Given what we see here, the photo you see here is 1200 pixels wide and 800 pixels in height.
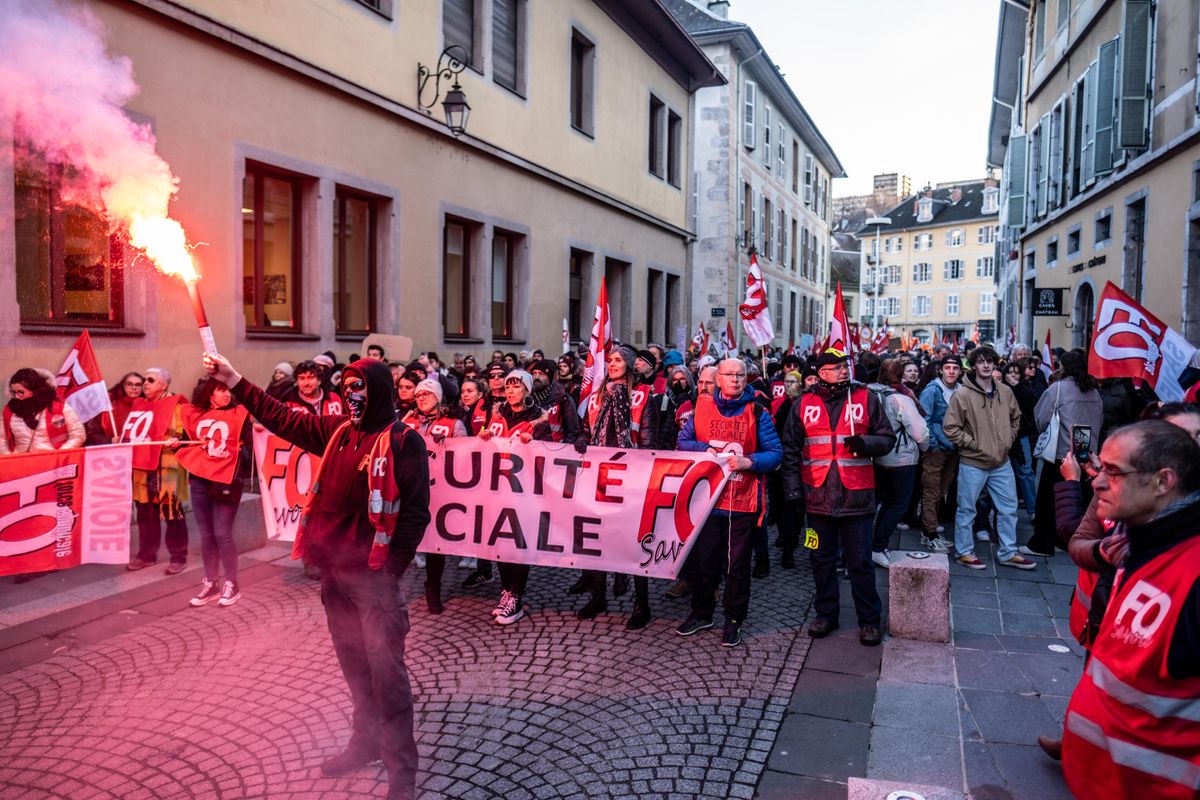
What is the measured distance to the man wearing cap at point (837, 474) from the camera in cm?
610

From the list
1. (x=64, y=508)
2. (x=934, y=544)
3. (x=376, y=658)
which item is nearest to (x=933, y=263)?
(x=934, y=544)

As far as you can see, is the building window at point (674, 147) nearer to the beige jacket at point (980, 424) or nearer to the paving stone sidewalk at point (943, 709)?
the beige jacket at point (980, 424)

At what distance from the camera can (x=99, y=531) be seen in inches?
226

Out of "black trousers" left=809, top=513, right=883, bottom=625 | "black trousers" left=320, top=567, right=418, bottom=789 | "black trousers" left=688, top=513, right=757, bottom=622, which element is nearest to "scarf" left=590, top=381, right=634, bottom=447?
"black trousers" left=688, top=513, right=757, bottom=622

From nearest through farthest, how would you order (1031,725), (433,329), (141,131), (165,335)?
(1031,725) < (141,131) < (165,335) < (433,329)

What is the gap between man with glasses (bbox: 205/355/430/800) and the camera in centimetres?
390

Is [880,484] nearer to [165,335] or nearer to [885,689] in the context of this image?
[885,689]

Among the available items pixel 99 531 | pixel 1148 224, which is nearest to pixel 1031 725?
pixel 99 531

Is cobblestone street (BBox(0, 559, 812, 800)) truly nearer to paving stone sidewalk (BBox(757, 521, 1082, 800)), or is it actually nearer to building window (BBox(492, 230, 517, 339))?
paving stone sidewalk (BBox(757, 521, 1082, 800))

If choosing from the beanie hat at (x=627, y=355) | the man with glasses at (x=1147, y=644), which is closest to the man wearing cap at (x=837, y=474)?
the beanie hat at (x=627, y=355)

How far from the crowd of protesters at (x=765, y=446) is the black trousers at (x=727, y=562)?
13mm

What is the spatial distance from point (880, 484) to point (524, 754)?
4.73 metres

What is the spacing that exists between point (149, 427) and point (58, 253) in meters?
2.28

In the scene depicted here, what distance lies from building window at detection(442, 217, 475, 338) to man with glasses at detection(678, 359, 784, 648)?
8.87m
